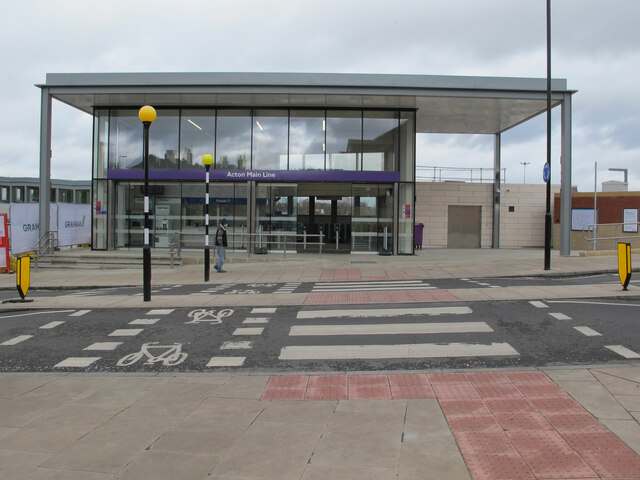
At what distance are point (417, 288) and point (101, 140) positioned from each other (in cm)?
1747

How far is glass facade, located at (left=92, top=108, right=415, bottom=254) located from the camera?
72.5 ft

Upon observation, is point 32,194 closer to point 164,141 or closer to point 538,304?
point 164,141

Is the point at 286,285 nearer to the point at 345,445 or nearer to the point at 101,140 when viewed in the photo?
the point at 345,445

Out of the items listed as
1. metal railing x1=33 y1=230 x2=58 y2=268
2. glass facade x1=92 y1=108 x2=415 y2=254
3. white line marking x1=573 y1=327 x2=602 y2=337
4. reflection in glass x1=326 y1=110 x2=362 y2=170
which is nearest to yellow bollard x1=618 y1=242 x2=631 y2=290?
white line marking x1=573 y1=327 x2=602 y2=337

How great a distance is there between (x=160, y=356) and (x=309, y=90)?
15.1 m

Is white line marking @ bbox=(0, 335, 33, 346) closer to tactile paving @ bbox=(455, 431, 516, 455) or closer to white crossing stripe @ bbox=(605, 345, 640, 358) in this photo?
tactile paving @ bbox=(455, 431, 516, 455)

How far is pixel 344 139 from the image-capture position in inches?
875

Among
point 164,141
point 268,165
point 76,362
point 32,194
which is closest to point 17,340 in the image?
point 76,362

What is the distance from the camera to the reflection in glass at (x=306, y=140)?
2209 centimetres

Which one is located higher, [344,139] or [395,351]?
[344,139]

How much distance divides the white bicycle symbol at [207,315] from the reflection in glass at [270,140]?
13.4 meters

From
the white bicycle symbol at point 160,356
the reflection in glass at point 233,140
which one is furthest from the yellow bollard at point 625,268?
the reflection in glass at point 233,140

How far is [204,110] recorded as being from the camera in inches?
891

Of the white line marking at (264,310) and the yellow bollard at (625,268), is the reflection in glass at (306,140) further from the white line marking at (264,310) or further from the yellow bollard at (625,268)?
the yellow bollard at (625,268)
